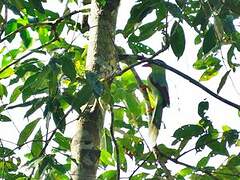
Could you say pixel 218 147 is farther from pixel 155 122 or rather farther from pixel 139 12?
pixel 139 12

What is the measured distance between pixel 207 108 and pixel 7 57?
749 millimetres

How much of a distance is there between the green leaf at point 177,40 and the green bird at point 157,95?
17cm

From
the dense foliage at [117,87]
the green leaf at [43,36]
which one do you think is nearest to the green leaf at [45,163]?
the dense foliage at [117,87]

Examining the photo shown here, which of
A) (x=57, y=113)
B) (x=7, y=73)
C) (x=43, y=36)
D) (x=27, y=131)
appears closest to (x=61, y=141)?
(x=27, y=131)

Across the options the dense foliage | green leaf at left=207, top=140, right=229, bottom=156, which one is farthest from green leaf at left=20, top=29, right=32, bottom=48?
green leaf at left=207, top=140, right=229, bottom=156

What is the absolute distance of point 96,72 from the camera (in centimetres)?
134

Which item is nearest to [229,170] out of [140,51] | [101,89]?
[140,51]

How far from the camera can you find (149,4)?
1229 mm

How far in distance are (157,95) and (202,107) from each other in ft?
0.53

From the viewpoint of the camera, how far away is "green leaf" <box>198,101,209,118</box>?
4.90ft

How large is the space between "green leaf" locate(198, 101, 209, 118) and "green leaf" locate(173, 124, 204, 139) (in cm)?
4

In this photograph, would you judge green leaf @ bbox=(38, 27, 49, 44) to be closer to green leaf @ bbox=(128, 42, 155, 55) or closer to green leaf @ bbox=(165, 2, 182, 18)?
green leaf @ bbox=(128, 42, 155, 55)

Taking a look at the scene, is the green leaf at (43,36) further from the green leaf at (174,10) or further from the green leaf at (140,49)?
the green leaf at (174,10)

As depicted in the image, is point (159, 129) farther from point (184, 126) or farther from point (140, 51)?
point (140, 51)
